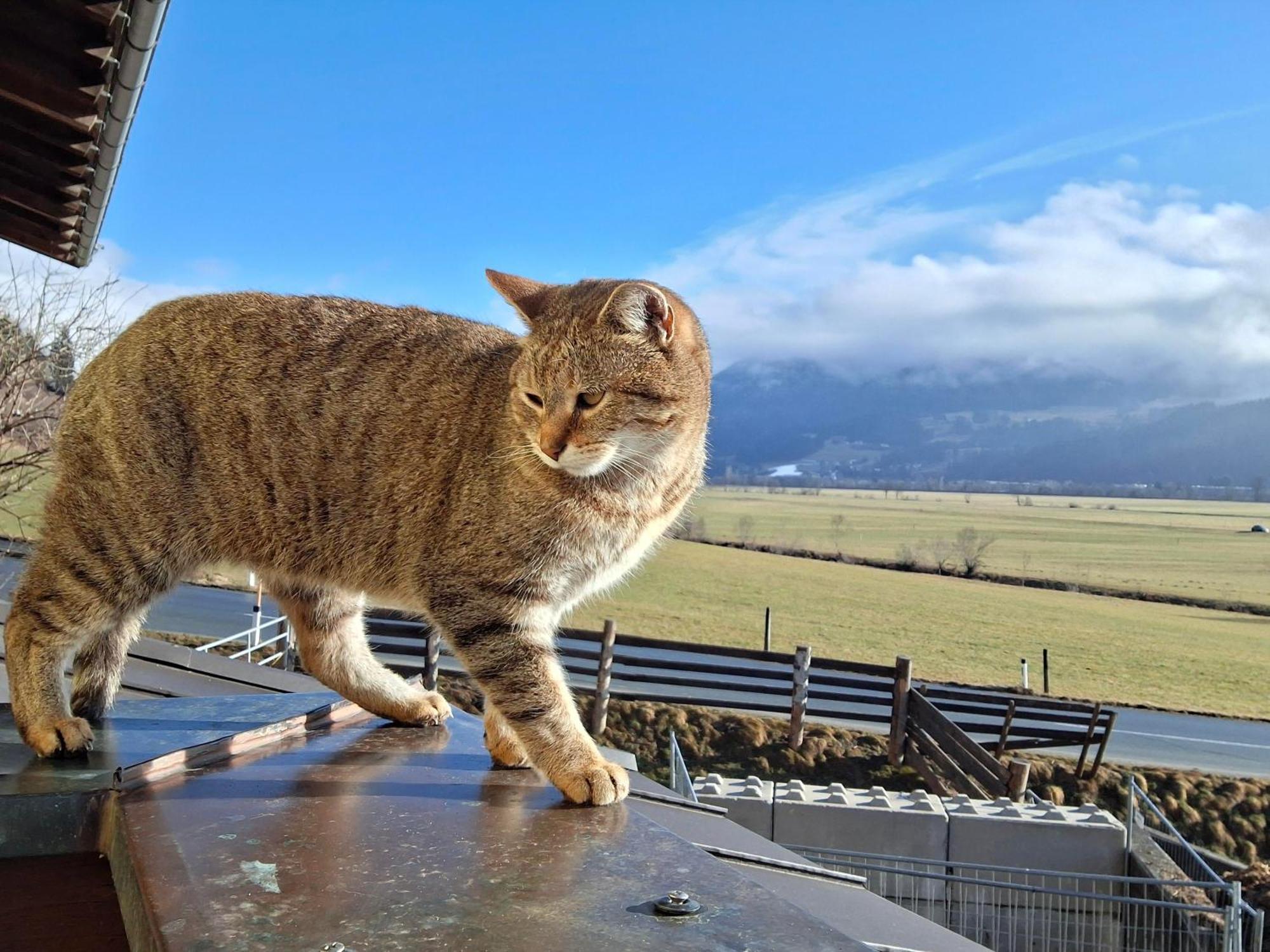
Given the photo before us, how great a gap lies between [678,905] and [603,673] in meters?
13.6

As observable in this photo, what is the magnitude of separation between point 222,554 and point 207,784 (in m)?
Result: 0.91

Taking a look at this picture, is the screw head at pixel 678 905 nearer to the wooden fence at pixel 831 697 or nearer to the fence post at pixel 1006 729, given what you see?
the wooden fence at pixel 831 697

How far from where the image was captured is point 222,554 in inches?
106

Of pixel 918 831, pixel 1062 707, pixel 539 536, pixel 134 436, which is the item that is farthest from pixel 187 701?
pixel 1062 707

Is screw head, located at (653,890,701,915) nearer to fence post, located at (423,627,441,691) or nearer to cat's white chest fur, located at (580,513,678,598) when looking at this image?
cat's white chest fur, located at (580,513,678,598)

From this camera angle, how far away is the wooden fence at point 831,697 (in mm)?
14352

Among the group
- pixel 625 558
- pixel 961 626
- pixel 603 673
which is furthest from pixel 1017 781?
pixel 961 626

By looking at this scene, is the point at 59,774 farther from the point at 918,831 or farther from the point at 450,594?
the point at 918,831

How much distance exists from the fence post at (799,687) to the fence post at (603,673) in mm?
2822

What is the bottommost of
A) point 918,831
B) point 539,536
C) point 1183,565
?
point 918,831

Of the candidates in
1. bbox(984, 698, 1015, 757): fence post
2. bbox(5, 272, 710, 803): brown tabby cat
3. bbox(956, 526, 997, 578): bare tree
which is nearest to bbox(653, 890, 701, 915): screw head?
bbox(5, 272, 710, 803): brown tabby cat

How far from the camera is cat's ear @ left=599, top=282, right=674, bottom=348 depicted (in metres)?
2.40

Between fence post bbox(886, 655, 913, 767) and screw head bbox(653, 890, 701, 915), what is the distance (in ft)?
46.8

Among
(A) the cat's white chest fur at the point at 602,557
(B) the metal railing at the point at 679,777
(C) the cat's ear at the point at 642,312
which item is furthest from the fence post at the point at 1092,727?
(C) the cat's ear at the point at 642,312
